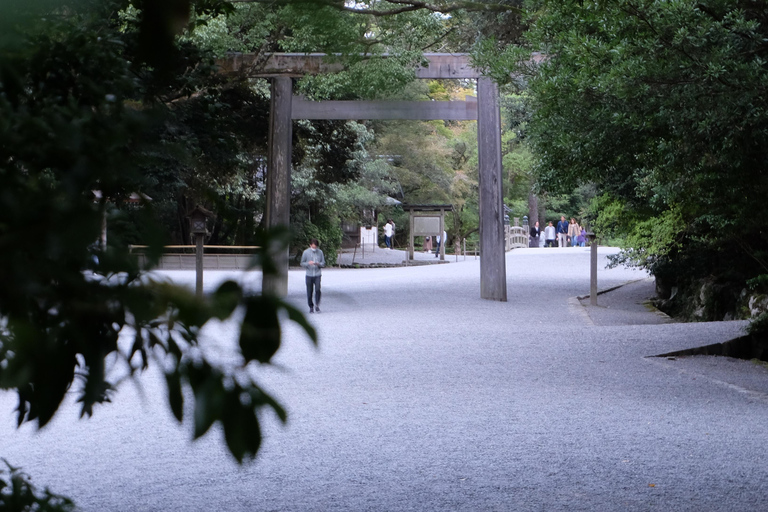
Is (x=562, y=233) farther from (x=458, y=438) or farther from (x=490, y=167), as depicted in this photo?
(x=458, y=438)

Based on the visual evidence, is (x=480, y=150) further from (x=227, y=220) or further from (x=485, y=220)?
(x=227, y=220)

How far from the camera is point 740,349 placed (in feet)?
33.5

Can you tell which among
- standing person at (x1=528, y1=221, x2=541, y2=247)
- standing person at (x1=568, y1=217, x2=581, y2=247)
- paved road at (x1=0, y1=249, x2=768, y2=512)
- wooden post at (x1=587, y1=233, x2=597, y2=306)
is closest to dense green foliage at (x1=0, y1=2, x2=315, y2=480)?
paved road at (x1=0, y1=249, x2=768, y2=512)

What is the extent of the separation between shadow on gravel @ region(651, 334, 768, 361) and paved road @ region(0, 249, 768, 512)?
0.81 ft

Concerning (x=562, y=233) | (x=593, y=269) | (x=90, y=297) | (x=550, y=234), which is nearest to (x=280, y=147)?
(x=593, y=269)

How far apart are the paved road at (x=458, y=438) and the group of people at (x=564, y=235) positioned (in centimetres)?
3084

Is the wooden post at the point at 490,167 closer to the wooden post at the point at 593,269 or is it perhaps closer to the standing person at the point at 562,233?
the wooden post at the point at 593,269

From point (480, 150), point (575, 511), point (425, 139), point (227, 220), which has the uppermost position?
point (425, 139)

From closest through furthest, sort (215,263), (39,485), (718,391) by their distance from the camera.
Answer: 1. (39,485)
2. (718,391)
3. (215,263)

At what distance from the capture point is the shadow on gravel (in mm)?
9992

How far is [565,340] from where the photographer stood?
1109cm

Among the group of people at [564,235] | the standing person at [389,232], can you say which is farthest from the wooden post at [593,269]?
the group of people at [564,235]

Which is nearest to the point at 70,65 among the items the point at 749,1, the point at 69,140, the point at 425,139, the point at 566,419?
the point at 69,140

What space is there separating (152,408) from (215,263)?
18274 mm
